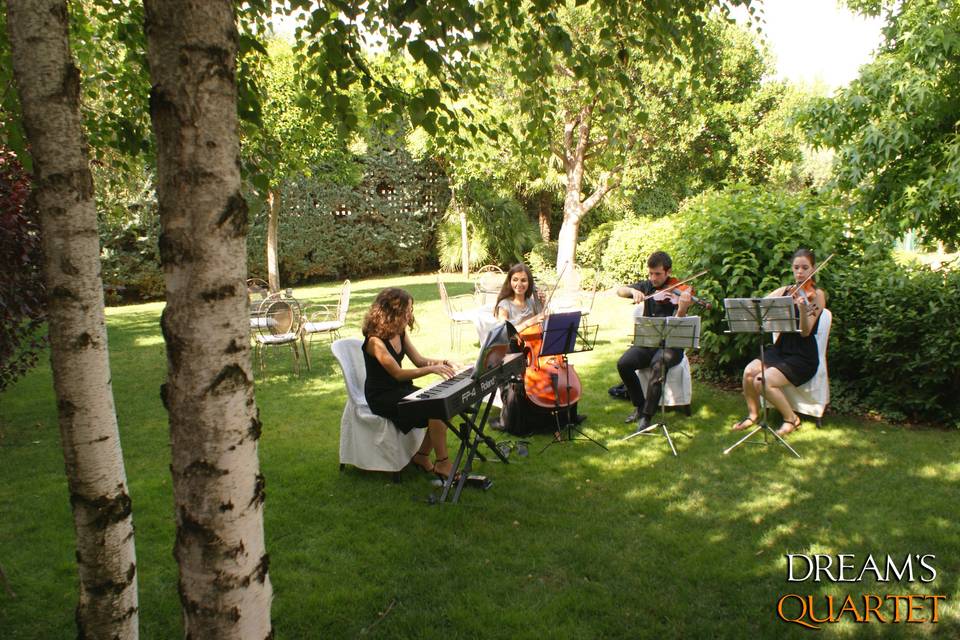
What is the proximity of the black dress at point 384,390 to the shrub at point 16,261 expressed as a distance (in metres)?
2.79

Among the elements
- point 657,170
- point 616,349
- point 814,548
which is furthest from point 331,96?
point 657,170

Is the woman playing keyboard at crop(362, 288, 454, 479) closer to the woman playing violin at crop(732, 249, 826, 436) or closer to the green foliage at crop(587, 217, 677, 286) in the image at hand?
the woman playing violin at crop(732, 249, 826, 436)

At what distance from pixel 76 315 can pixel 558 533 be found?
2952 mm

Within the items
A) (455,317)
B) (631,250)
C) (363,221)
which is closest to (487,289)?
(455,317)

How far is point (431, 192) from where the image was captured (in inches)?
872

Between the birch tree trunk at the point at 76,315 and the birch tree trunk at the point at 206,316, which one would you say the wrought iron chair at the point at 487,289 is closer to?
the birch tree trunk at the point at 76,315

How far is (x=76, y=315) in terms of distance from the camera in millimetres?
2033

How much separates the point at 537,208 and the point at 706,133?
8.32 meters

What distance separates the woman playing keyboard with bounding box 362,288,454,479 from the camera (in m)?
4.67

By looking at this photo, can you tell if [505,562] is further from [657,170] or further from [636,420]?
[657,170]

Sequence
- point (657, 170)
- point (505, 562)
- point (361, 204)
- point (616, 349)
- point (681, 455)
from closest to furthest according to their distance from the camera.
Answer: point (505, 562), point (681, 455), point (616, 349), point (657, 170), point (361, 204)

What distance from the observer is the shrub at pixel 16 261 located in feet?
17.1

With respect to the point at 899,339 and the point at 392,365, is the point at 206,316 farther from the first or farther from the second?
the point at 899,339

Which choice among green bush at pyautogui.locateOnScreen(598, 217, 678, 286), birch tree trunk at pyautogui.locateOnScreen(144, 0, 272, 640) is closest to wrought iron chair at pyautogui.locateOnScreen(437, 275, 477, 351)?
green bush at pyautogui.locateOnScreen(598, 217, 678, 286)
